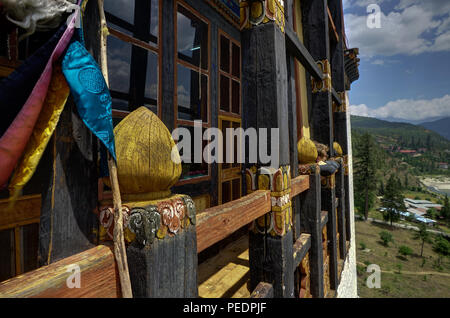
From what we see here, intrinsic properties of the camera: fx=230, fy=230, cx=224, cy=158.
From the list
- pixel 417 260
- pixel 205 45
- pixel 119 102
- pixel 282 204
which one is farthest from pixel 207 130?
pixel 417 260

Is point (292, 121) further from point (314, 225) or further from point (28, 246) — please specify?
point (28, 246)

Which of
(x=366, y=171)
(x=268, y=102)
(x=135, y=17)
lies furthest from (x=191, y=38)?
(x=366, y=171)

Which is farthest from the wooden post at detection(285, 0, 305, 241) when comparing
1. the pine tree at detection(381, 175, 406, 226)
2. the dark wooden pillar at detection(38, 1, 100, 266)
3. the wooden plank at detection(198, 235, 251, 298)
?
the pine tree at detection(381, 175, 406, 226)

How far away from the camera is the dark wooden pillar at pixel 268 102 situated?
200cm

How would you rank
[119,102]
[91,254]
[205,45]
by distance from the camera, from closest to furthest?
1. [91,254]
2. [119,102]
3. [205,45]

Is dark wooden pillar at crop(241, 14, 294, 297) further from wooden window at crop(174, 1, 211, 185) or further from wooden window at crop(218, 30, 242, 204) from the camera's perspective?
wooden window at crop(218, 30, 242, 204)

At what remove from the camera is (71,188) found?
741 millimetres

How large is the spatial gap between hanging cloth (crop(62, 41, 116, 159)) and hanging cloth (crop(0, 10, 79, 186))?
A: 0.03 metres

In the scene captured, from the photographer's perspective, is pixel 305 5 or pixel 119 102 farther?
pixel 305 5

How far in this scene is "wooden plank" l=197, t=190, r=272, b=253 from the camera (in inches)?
45.9

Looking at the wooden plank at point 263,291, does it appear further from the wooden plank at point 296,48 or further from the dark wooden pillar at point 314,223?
the wooden plank at point 296,48
